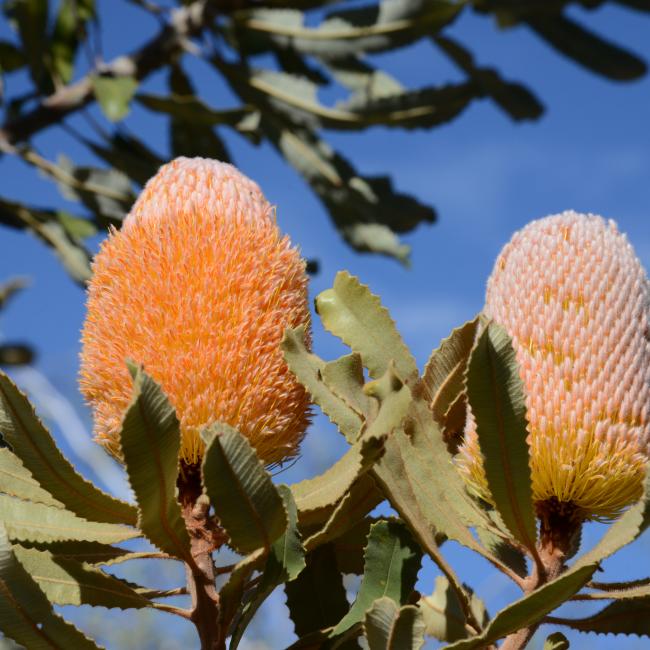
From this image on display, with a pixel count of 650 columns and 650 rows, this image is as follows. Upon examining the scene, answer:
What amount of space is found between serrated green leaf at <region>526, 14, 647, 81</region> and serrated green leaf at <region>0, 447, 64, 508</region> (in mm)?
4177

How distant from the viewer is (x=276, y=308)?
1.47 meters

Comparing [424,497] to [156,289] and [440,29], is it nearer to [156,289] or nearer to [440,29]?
[156,289]

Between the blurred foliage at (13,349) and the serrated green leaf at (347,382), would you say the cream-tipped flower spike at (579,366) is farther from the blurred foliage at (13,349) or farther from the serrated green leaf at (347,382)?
the blurred foliage at (13,349)

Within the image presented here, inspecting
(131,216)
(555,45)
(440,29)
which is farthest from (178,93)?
(131,216)

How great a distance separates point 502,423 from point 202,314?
440 mm

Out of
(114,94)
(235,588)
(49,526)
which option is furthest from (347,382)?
(114,94)

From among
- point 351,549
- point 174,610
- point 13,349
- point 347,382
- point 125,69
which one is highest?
point 125,69

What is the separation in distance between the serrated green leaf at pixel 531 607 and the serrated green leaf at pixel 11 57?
444 centimetres

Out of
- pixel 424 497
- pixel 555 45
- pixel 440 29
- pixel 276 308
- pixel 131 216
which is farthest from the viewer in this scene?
pixel 555 45

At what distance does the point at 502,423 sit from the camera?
4.13 ft

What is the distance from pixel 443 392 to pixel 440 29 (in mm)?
3638

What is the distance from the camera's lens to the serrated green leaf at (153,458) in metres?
1.13

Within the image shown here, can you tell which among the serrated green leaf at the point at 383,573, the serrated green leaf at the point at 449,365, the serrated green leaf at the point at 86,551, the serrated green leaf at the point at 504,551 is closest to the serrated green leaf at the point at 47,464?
the serrated green leaf at the point at 86,551

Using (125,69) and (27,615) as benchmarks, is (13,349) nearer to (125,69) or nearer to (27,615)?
(125,69)
